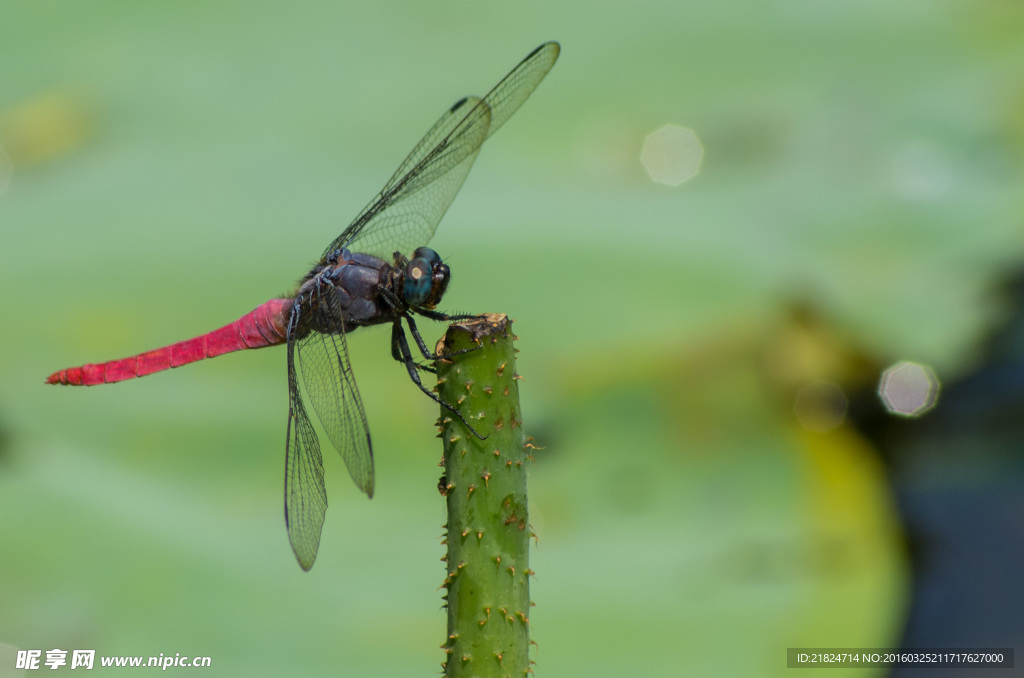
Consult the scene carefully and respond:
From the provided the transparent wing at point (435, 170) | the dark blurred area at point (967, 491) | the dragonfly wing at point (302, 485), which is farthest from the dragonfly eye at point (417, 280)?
the dark blurred area at point (967, 491)

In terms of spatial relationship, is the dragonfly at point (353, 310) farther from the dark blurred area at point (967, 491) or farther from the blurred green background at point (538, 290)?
the dark blurred area at point (967, 491)

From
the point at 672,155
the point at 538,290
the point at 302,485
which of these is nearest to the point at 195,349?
the point at 302,485

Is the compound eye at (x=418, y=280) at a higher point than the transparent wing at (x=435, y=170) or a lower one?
lower

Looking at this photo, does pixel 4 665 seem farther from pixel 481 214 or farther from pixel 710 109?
pixel 710 109

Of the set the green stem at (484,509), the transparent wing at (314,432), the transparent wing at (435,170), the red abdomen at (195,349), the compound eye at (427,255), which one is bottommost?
the green stem at (484,509)

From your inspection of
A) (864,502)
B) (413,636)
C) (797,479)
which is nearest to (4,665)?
(413,636)

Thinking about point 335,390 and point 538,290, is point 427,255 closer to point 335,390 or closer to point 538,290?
point 335,390
